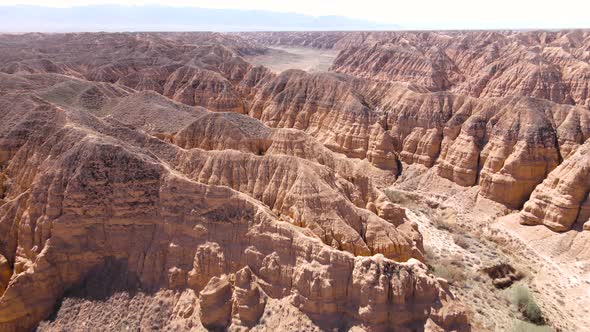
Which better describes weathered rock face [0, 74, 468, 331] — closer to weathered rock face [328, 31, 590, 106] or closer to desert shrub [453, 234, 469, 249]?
desert shrub [453, 234, 469, 249]

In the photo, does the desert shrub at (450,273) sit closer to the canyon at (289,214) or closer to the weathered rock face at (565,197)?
the canyon at (289,214)

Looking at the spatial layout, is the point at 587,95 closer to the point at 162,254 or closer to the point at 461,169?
the point at 461,169

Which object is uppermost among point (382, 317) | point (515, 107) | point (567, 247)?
point (515, 107)

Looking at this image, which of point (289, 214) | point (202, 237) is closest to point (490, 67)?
point (289, 214)

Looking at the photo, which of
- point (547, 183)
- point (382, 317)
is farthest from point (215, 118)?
point (547, 183)

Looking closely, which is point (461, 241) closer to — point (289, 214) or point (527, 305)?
point (527, 305)
